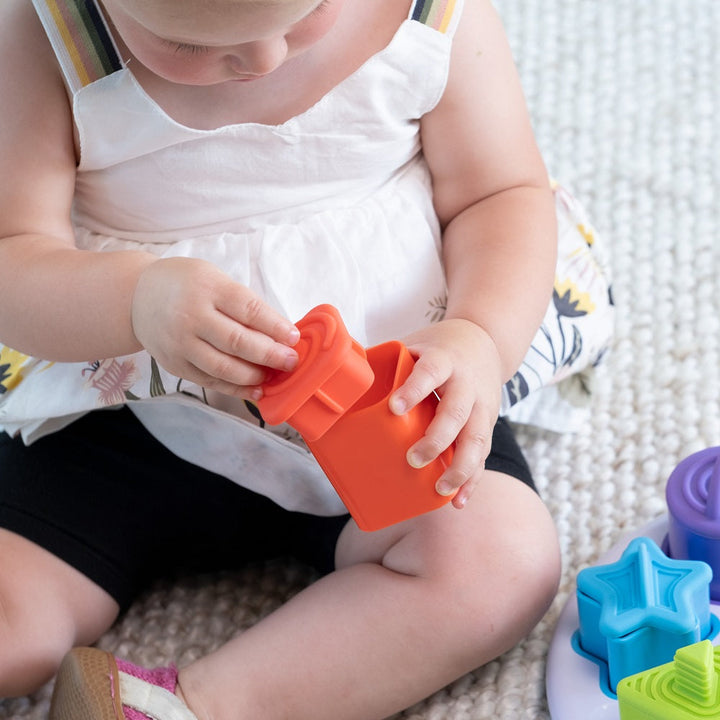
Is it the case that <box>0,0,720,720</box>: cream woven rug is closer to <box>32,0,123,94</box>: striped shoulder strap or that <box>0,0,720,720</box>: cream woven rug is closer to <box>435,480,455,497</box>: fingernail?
<box>435,480,455,497</box>: fingernail

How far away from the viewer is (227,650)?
0.68m

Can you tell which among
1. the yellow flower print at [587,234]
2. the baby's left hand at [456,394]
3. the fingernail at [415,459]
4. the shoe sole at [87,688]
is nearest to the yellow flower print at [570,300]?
the yellow flower print at [587,234]

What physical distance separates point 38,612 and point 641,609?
0.36 m

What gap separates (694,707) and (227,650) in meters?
0.26

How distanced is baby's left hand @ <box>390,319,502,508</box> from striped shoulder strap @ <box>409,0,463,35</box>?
0.19 metres

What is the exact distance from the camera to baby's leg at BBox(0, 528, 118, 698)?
28.0 inches

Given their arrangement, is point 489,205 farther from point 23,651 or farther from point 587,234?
point 23,651

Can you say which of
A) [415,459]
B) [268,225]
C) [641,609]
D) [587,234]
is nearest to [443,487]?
[415,459]

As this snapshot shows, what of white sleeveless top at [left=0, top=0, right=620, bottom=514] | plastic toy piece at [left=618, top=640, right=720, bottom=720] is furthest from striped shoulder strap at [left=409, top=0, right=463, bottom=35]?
plastic toy piece at [left=618, top=640, right=720, bottom=720]

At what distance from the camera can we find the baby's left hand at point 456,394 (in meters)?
0.60

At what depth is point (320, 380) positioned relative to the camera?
1.83ft

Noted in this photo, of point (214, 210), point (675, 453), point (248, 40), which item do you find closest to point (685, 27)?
point (675, 453)

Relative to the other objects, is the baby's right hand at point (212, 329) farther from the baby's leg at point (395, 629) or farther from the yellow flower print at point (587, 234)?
the yellow flower print at point (587, 234)

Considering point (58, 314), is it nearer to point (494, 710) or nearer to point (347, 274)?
point (347, 274)
